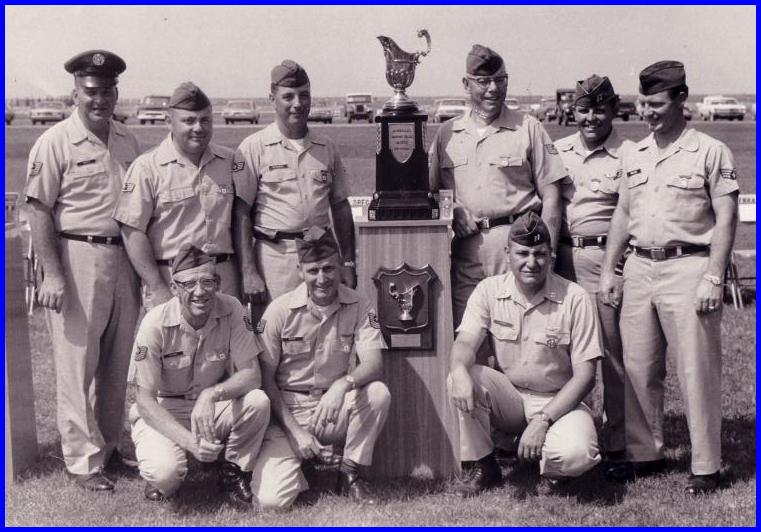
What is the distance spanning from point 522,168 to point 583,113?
432 millimetres

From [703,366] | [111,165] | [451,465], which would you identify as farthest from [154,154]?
[703,366]

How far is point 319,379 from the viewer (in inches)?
191

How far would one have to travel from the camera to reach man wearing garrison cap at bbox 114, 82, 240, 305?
4879mm

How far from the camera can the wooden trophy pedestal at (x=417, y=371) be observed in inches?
195

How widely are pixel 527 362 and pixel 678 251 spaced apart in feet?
2.94

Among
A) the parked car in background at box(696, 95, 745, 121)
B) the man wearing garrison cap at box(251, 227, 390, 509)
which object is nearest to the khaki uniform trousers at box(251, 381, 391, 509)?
the man wearing garrison cap at box(251, 227, 390, 509)

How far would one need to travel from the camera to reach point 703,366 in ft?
15.4

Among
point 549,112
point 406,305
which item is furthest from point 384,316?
point 549,112

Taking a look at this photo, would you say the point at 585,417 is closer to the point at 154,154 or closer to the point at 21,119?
the point at 154,154

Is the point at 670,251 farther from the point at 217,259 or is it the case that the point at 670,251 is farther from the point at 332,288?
the point at 217,259

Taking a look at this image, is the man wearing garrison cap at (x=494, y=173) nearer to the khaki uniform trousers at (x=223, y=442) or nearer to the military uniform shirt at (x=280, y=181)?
the military uniform shirt at (x=280, y=181)

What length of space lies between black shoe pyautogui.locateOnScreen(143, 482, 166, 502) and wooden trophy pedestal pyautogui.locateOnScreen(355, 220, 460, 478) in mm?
1070

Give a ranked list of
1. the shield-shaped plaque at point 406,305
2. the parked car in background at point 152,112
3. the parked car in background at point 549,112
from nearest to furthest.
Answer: the shield-shaped plaque at point 406,305 < the parked car in background at point 549,112 < the parked car in background at point 152,112

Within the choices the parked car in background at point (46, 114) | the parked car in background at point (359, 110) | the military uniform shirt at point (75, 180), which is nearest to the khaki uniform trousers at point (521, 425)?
the military uniform shirt at point (75, 180)
